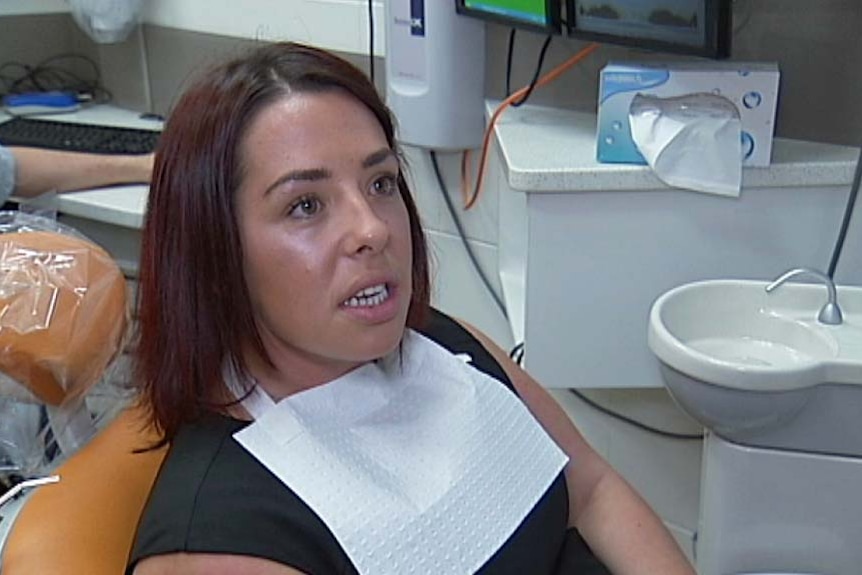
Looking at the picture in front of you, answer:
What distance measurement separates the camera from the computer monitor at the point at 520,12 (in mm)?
1626

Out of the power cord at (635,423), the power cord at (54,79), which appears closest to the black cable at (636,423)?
the power cord at (635,423)

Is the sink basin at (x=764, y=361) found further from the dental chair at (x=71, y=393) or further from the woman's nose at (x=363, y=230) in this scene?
the dental chair at (x=71, y=393)

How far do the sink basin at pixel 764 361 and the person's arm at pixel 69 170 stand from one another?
113cm

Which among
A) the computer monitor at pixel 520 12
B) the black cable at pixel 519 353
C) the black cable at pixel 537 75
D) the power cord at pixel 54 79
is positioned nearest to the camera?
the computer monitor at pixel 520 12

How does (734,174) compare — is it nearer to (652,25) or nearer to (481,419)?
(652,25)

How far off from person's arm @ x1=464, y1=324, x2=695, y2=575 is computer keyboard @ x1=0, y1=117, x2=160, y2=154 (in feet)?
3.87

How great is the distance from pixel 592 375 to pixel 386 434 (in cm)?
59

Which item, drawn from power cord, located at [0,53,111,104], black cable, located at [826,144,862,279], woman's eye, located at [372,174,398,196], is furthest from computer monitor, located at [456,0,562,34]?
power cord, located at [0,53,111,104]

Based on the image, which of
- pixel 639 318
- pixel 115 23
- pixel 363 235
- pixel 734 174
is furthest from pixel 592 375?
pixel 115 23

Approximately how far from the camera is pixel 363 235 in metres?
1.04

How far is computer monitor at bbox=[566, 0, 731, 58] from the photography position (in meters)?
1.36

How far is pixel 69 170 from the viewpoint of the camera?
205cm

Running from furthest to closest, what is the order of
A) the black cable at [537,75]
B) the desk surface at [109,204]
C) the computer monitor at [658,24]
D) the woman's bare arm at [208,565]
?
the desk surface at [109,204], the black cable at [537,75], the computer monitor at [658,24], the woman's bare arm at [208,565]

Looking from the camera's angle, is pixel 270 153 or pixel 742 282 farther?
pixel 742 282
